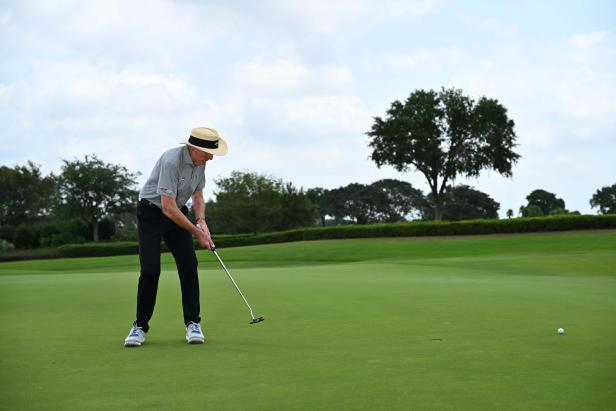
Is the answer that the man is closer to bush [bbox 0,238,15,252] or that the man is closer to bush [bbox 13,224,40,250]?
bush [bbox 0,238,15,252]

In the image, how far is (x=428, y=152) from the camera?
2741 inches

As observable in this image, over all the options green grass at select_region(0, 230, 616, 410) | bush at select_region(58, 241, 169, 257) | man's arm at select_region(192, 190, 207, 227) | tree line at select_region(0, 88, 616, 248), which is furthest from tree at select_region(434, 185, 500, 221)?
man's arm at select_region(192, 190, 207, 227)

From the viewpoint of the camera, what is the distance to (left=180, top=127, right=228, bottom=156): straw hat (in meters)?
7.70

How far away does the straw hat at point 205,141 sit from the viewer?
7703 mm

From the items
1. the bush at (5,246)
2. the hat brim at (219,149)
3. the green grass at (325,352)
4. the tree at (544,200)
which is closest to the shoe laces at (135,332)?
the green grass at (325,352)

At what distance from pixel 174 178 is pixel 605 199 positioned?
444 feet

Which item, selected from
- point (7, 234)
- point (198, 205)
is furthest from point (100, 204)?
point (198, 205)

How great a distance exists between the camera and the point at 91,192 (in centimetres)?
7825

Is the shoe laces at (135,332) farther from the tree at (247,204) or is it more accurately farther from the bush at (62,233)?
the tree at (247,204)

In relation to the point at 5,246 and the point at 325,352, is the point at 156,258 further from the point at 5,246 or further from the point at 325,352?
the point at 5,246

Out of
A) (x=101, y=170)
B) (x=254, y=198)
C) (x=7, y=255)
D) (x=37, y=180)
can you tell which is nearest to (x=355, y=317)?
(x=7, y=255)

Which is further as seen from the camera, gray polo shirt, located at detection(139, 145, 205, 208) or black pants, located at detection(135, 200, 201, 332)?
black pants, located at detection(135, 200, 201, 332)

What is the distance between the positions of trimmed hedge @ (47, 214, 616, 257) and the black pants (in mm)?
38755

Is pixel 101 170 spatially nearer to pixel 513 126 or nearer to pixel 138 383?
pixel 513 126
